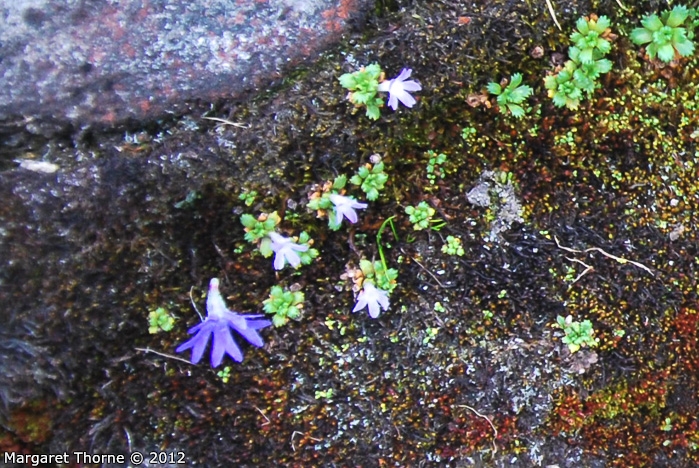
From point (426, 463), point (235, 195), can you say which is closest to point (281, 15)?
point (235, 195)

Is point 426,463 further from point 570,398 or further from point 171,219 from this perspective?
point 171,219

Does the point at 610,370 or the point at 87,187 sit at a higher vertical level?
the point at 87,187

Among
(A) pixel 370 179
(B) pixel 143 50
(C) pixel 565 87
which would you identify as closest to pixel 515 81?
(C) pixel 565 87

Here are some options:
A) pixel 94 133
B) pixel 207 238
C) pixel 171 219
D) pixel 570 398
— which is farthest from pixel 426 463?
pixel 94 133

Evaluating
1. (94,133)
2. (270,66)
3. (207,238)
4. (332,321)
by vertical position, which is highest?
(270,66)

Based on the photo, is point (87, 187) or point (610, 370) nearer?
point (87, 187)

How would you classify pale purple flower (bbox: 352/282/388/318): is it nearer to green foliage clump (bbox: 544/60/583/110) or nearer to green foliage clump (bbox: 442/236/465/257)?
green foliage clump (bbox: 442/236/465/257)

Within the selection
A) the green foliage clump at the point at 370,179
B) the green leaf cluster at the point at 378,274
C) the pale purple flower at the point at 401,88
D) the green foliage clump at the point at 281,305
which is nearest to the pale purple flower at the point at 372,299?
the green leaf cluster at the point at 378,274
